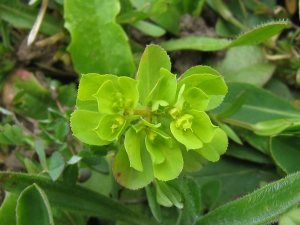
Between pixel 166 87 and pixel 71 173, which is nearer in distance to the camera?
pixel 166 87

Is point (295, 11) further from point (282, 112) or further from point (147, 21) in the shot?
point (147, 21)

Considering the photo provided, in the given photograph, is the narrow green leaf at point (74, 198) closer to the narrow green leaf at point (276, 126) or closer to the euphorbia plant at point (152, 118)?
the euphorbia plant at point (152, 118)

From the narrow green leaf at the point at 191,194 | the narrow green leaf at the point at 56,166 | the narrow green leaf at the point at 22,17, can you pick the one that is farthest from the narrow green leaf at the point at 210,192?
the narrow green leaf at the point at 22,17

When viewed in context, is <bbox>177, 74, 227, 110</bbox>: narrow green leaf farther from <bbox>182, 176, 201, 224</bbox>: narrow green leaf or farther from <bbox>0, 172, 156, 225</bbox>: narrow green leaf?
<bbox>0, 172, 156, 225</bbox>: narrow green leaf

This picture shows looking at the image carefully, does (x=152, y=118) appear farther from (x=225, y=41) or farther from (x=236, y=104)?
(x=225, y=41)

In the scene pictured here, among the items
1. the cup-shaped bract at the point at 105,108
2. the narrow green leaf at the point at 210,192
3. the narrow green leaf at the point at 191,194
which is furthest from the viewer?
the narrow green leaf at the point at 210,192

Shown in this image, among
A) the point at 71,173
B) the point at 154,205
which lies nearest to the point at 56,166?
the point at 71,173

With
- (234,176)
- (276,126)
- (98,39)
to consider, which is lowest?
(234,176)
